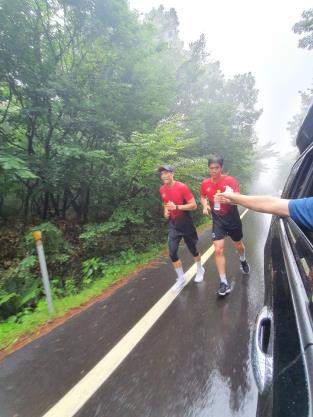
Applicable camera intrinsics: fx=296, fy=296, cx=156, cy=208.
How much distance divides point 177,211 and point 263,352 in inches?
143

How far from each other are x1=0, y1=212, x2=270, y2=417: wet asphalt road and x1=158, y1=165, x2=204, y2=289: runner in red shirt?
0.65 m

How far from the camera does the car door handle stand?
113cm

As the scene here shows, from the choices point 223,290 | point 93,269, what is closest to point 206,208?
point 223,290

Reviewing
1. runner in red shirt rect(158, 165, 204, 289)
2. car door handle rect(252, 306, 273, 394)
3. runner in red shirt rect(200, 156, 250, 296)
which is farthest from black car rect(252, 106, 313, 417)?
runner in red shirt rect(158, 165, 204, 289)

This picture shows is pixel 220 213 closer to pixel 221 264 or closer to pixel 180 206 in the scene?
pixel 180 206

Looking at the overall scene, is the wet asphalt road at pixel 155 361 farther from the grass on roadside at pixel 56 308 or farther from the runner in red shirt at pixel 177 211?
the runner in red shirt at pixel 177 211

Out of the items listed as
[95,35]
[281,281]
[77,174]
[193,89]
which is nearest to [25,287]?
[77,174]

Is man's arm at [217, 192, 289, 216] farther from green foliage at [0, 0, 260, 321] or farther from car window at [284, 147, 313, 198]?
green foliage at [0, 0, 260, 321]

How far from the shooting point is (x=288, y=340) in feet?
3.56

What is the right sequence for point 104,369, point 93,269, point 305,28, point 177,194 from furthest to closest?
point 305,28, point 93,269, point 177,194, point 104,369

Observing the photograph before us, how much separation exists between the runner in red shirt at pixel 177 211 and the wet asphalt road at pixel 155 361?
65 centimetres

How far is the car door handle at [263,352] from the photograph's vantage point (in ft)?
3.69

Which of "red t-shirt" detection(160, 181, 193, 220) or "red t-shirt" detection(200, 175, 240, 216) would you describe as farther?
"red t-shirt" detection(160, 181, 193, 220)

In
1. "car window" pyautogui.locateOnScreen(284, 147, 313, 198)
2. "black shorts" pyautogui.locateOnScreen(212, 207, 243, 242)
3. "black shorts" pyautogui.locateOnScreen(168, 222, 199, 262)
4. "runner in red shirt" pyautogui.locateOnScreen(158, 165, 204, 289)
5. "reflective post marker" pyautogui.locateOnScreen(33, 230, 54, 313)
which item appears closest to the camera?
"car window" pyautogui.locateOnScreen(284, 147, 313, 198)
